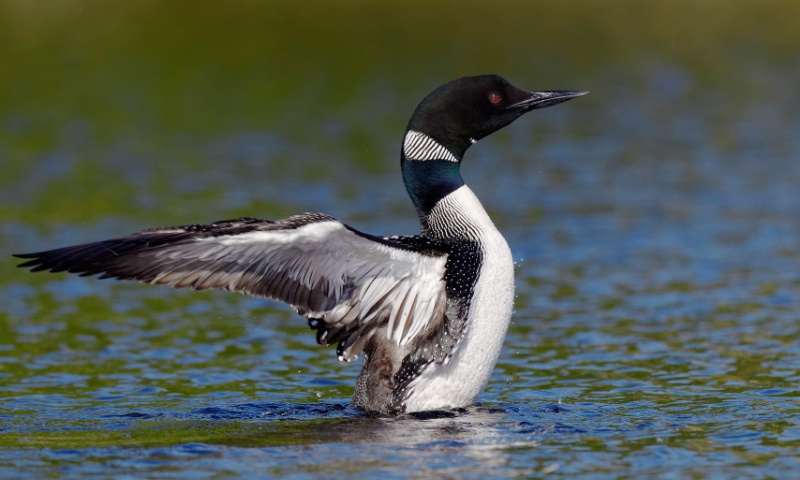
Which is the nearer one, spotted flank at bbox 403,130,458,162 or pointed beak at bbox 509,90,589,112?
spotted flank at bbox 403,130,458,162

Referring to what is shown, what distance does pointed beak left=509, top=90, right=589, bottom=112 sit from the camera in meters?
7.86

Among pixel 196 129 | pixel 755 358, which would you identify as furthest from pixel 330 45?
pixel 755 358

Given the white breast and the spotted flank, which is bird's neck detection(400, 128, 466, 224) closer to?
the spotted flank

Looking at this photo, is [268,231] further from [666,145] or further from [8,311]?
[666,145]

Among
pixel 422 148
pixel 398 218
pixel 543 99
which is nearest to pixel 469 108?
pixel 422 148

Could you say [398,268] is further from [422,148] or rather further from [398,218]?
[398,218]

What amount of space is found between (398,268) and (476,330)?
59 cm

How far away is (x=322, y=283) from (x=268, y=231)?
560 millimetres

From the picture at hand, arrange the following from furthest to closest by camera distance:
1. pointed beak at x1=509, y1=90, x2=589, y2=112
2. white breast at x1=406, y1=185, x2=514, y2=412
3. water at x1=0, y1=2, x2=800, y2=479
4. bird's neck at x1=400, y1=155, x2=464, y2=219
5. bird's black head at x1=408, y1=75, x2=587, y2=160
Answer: pointed beak at x1=509, y1=90, x2=589, y2=112 → bird's black head at x1=408, y1=75, x2=587, y2=160 → bird's neck at x1=400, y1=155, x2=464, y2=219 → white breast at x1=406, y1=185, x2=514, y2=412 → water at x1=0, y1=2, x2=800, y2=479

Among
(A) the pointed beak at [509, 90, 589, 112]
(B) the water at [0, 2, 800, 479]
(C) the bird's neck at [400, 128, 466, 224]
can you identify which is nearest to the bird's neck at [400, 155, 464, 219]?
(C) the bird's neck at [400, 128, 466, 224]

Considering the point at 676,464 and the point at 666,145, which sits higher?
the point at 666,145

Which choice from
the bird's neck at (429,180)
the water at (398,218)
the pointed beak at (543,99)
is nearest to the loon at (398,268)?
the bird's neck at (429,180)

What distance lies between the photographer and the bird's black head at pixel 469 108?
7.57 metres

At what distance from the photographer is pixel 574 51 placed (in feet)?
76.6
